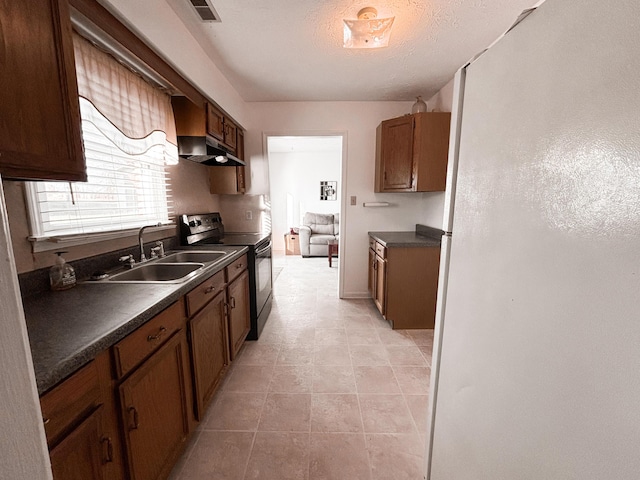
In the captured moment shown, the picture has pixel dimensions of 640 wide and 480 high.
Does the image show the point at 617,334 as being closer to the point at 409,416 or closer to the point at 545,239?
the point at 545,239

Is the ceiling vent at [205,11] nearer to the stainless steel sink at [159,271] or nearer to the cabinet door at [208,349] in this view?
the stainless steel sink at [159,271]

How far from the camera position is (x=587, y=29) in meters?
0.45

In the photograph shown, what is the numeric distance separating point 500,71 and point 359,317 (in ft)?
8.58

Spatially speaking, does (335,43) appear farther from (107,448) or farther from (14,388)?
(107,448)

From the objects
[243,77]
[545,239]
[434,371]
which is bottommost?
[434,371]

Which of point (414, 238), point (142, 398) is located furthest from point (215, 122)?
point (414, 238)

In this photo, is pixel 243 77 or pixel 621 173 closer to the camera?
pixel 621 173

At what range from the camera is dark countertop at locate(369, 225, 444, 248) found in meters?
2.58

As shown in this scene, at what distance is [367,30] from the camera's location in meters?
1.69

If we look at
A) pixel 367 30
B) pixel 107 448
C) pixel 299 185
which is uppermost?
pixel 367 30

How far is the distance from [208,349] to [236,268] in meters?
0.67

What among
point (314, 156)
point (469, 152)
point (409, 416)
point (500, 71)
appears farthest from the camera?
point (314, 156)

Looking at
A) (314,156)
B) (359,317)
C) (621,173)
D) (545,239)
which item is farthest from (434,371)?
(314,156)

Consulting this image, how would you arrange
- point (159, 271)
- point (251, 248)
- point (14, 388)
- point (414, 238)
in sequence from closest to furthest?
point (14, 388) < point (159, 271) < point (251, 248) < point (414, 238)
